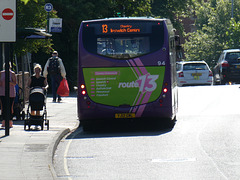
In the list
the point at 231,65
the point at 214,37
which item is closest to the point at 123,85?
the point at 231,65

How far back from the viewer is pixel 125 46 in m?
16.6

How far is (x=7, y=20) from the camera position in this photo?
555 inches

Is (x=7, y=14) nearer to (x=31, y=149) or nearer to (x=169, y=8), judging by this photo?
(x=31, y=149)

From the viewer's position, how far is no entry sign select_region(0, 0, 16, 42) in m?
14.0

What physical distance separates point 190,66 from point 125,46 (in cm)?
2111

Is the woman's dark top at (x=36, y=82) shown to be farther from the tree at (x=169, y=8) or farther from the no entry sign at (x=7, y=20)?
the tree at (x=169, y=8)

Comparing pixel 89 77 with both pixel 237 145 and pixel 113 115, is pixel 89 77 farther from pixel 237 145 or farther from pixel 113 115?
pixel 237 145

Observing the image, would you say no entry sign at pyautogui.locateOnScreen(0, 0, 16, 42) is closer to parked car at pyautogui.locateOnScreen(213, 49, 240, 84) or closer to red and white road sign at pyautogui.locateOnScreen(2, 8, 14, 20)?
red and white road sign at pyautogui.locateOnScreen(2, 8, 14, 20)

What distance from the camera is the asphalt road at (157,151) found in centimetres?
994

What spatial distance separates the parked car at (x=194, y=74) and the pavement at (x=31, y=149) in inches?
703

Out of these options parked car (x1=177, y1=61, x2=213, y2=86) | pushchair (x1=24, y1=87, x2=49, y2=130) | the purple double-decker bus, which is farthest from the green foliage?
pushchair (x1=24, y1=87, x2=49, y2=130)

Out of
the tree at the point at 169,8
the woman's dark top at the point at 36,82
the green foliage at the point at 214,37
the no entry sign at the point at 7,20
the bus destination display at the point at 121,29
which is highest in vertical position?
the no entry sign at the point at 7,20

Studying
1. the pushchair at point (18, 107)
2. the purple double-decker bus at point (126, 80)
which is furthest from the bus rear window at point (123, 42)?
the pushchair at point (18, 107)

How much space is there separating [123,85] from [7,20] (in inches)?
139
